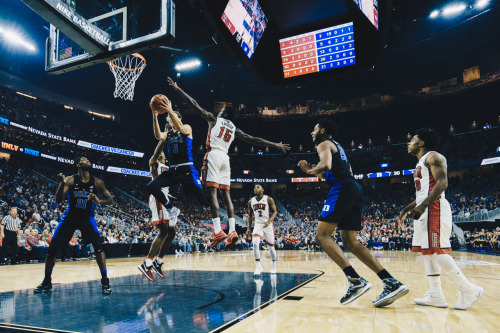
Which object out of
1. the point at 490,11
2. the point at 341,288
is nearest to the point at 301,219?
the point at 490,11

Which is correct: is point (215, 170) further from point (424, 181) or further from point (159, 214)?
point (424, 181)

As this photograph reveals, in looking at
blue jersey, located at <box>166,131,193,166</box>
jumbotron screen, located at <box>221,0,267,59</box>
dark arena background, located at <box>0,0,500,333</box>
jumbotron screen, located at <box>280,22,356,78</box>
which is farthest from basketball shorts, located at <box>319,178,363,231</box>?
jumbotron screen, located at <box>280,22,356,78</box>

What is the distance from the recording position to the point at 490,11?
82.1 ft

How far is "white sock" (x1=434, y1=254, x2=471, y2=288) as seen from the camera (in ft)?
12.9

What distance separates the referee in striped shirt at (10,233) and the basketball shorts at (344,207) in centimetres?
1014

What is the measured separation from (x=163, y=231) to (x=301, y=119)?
1221 inches

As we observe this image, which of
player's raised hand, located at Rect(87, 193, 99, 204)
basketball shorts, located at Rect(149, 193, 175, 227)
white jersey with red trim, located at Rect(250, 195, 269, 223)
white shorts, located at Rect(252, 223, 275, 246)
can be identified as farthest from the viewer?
white jersey with red trim, located at Rect(250, 195, 269, 223)

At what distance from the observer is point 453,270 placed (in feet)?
13.0

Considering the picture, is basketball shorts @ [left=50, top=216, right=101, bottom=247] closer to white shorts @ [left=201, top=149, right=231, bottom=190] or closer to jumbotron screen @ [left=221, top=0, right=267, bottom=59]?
white shorts @ [left=201, top=149, right=231, bottom=190]

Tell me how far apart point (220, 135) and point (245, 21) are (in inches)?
274

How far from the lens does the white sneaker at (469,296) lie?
3889mm

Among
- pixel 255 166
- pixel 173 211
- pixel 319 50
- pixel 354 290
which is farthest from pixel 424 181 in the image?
pixel 255 166

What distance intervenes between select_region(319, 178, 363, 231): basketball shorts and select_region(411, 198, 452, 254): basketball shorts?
Answer: 0.71 meters

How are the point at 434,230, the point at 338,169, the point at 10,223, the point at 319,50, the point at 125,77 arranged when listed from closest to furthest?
the point at 434,230 → the point at 338,169 → the point at 10,223 → the point at 319,50 → the point at 125,77
